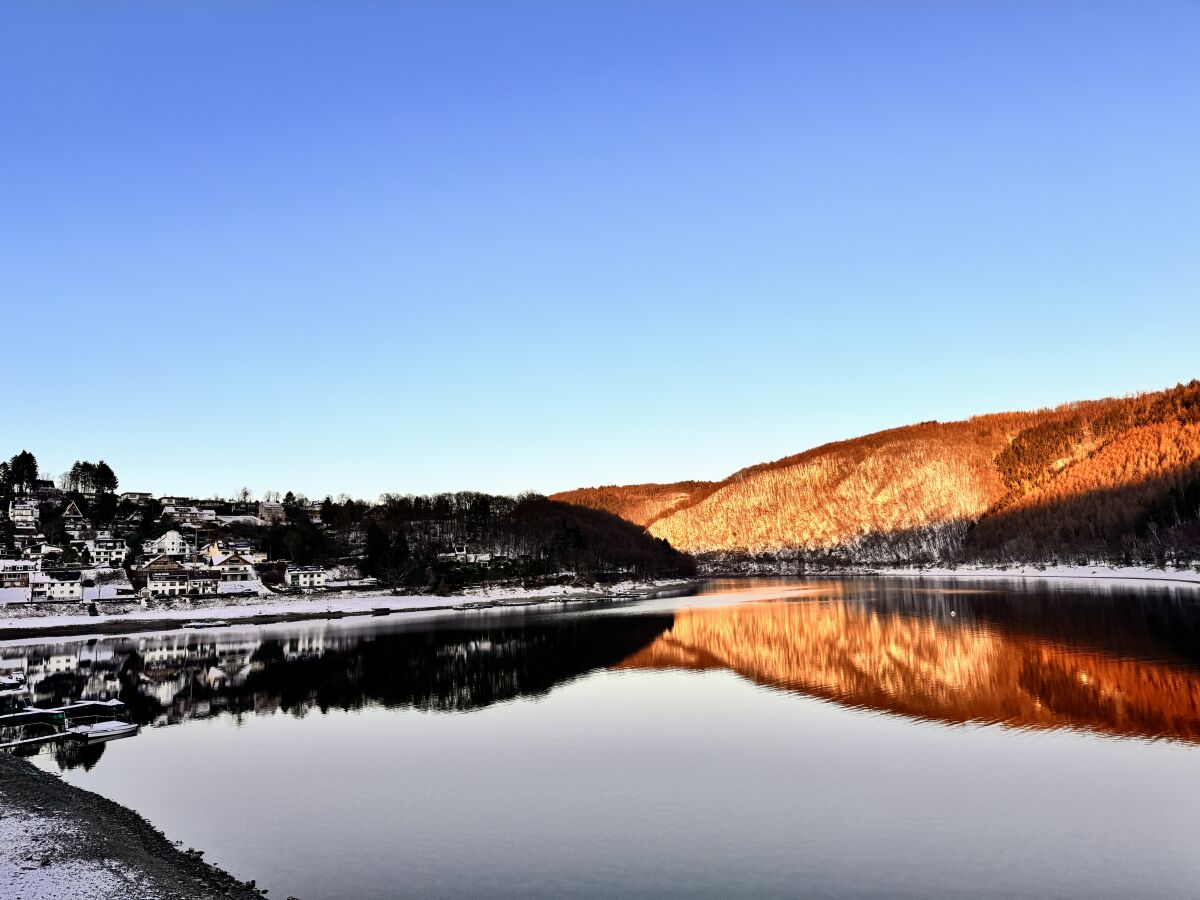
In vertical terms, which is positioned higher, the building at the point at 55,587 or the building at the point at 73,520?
the building at the point at 73,520

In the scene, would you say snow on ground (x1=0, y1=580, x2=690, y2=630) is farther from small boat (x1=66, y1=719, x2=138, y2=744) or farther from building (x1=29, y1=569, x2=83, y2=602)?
small boat (x1=66, y1=719, x2=138, y2=744)

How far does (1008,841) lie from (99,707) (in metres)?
30.3

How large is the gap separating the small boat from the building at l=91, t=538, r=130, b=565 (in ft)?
299

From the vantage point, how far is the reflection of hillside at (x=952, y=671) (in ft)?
91.9

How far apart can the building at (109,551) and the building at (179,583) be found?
21.8 metres

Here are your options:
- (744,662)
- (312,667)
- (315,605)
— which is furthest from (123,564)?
(744,662)

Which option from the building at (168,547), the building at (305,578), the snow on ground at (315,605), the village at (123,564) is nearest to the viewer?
the snow on ground at (315,605)

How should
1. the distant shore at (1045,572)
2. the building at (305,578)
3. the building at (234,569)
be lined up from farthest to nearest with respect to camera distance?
1. the building at (305,578)
2. the distant shore at (1045,572)
3. the building at (234,569)

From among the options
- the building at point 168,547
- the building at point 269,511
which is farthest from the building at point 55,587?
the building at point 269,511

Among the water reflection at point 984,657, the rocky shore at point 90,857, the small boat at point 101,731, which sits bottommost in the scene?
the water reflection at point 984,657

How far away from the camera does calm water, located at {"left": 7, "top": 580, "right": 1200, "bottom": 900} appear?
15.3 m

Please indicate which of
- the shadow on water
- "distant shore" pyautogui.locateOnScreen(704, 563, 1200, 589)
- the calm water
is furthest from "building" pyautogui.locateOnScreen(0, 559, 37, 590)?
"distant shore" pyautogui.locateOnScreen(704, 563, 1200, 589)

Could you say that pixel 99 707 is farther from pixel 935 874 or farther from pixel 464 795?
pixel 935 874

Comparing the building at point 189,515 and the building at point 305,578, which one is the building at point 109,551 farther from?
the building at point 189,515
